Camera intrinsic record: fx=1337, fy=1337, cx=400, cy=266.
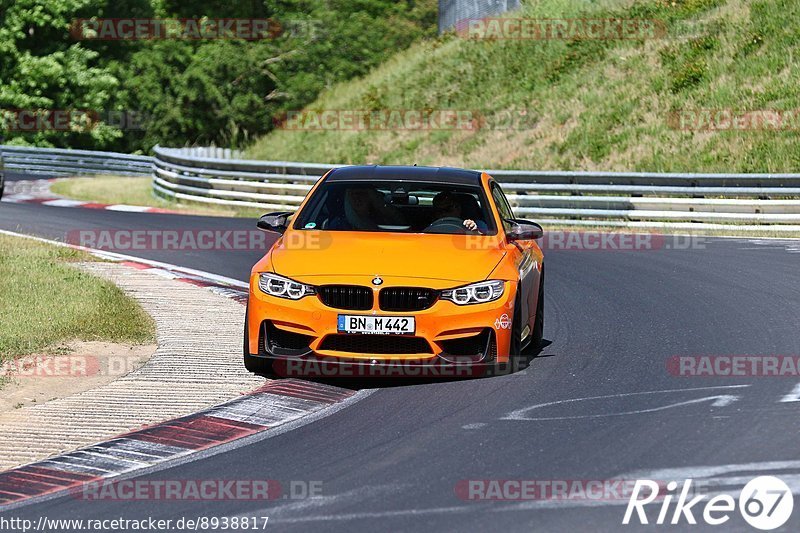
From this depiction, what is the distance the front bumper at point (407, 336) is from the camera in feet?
30.3

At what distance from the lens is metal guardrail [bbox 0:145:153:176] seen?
4147cm

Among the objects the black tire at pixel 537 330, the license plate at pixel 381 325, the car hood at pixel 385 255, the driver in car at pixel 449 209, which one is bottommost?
the black tire at pixel 537 330

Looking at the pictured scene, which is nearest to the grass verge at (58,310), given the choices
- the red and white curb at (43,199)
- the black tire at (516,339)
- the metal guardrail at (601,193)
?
the black tire at (516,339)

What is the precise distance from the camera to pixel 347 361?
30.3ft

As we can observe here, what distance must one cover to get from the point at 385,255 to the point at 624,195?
15675mm

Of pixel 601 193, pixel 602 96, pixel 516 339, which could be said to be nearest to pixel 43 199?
pixel 601 193

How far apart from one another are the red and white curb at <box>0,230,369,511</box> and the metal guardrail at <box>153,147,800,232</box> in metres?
14.3

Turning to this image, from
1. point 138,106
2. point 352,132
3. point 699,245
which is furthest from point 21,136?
point 699,245

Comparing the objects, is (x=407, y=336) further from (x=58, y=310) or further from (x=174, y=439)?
(x=58, y=310)

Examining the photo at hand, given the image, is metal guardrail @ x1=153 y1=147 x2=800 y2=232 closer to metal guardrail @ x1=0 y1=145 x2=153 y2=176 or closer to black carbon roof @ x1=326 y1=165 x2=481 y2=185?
black carbon roof @ x1=326 y1=165 x2=481 y2=185

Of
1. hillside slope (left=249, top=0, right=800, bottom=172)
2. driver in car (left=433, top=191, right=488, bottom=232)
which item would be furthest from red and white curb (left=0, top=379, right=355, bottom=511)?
hillside slope (left=249, top=0, right=800, bottom=172)

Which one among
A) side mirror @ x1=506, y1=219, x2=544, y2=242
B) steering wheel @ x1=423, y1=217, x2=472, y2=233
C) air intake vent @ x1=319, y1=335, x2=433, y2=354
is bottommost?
air intake vent @ x1=319, y1=335, x2=433, y2=354

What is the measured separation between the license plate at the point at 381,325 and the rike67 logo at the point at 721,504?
9.60ft

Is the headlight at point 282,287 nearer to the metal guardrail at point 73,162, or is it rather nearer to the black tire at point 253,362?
the black tire at point 253,362
